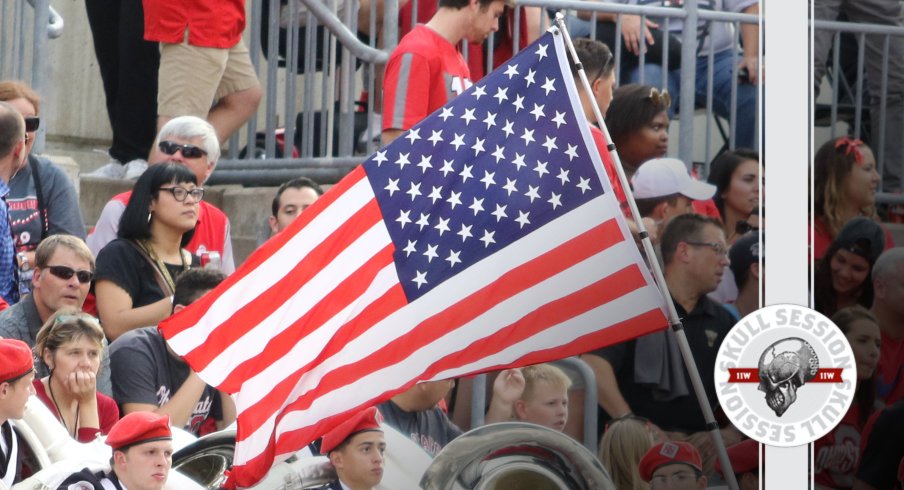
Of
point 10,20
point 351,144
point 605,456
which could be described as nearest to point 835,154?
point 605,456

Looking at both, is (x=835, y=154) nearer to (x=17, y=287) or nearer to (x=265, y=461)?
(x=265, y=461)

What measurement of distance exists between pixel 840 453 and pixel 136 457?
2.36 m

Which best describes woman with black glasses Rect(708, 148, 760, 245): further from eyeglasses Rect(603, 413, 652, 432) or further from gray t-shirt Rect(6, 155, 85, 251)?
gray t-shirt Rect(6, 155, 85, 251)

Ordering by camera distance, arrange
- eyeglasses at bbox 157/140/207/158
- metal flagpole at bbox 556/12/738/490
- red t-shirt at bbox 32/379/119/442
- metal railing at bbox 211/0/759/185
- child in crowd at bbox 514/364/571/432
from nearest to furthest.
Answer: metal flagpole at bbox 556/12/738/490 → child in crowd at bbox 514/364/571/432 → red t-shirt at bbox 32/379/119/442 → eyeglasses at bbox 157/140/207/158 → metal railing at bbox 211/0/759/185

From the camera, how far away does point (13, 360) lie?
5449mm

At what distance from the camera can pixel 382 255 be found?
538 cm

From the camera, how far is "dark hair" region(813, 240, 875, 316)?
415 cm

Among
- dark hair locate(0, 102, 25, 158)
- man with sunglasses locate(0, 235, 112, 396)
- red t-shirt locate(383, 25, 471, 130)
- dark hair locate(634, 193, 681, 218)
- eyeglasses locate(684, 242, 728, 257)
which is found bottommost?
man with sunglasses locate(0, 235, 112, 396)

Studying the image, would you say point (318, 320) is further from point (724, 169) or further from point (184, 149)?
point (184, 149)

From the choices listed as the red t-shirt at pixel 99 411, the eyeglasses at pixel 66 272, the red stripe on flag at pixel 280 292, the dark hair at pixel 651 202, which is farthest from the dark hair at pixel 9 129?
the dark hair at pixel 651 202

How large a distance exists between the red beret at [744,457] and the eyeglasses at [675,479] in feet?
0.42

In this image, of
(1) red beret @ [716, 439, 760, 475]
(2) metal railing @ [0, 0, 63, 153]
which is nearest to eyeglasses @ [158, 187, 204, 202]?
(2) metal railing @ [0, 0, 63, 153]

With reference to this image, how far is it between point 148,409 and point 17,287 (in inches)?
38.0

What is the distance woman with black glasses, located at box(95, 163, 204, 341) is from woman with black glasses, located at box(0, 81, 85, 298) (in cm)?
41
